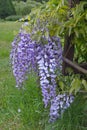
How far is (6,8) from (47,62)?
19743 millimetres

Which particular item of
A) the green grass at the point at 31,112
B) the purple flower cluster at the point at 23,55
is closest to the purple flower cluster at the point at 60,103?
the green grass at the point at 31,112

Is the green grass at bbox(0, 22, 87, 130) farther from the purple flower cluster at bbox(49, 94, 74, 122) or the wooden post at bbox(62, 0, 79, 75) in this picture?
the wooden post at bbox(62, 0, 79, 75)

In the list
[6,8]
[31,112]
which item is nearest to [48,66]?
[31,112]

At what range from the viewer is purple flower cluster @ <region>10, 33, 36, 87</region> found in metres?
2.96

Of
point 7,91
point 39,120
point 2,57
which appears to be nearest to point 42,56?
point 39,120

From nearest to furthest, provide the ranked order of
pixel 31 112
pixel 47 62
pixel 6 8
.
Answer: pixel 47 62
pixel 31 112
pixel 6 8

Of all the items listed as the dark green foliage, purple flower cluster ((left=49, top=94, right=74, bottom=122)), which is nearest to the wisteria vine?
purple flower cluster ((left=49, top=94, right=74, bottom=122))

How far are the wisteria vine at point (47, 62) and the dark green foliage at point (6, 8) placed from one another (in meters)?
19.0

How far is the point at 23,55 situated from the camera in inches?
119

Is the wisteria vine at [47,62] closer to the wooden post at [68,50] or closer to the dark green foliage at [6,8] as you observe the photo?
the wooden post at [68,50]

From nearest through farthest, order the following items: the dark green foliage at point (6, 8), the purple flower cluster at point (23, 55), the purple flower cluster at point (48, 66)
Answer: the purple flower cluster at point (48, 66) < the purple flower cluster at point (23, 55) < the dark green foliage at point (6, 8)

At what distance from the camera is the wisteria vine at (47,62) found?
2838mm

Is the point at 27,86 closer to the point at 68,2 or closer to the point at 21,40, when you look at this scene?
the point at 21,40

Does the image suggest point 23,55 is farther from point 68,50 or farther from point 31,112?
point 31,112
